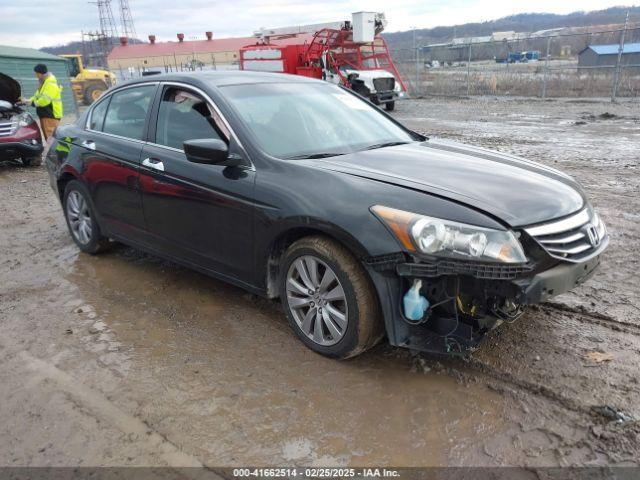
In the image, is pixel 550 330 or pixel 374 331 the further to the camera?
pixel 550 330

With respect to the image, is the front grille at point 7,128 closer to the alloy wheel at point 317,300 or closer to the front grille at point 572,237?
the alloy wheel at point 317,300

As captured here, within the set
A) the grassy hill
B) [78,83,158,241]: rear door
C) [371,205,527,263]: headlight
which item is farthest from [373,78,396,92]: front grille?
the grassy hill

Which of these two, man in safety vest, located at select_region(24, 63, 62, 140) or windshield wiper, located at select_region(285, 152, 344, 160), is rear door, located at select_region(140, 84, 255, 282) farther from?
man in safety vest, located at select_region(24, 63, 62, 140)

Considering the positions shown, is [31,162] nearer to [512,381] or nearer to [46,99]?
[46,99]

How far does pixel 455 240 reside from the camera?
2.66 metres

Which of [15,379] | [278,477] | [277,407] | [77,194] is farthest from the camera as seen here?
[77,194]

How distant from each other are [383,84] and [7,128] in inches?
486

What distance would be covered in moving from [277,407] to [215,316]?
3.99 ft

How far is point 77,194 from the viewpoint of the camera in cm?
510

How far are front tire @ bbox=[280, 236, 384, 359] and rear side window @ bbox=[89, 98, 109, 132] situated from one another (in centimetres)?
266

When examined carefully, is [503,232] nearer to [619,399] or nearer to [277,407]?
[619,399]

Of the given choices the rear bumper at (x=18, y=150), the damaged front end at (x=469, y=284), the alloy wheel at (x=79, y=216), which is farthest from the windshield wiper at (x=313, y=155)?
the rear bumper at (x=18, y=150)

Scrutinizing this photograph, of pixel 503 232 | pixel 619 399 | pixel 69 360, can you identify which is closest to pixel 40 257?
pixel 69 360

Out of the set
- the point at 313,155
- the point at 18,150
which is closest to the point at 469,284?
the point at 313,155
